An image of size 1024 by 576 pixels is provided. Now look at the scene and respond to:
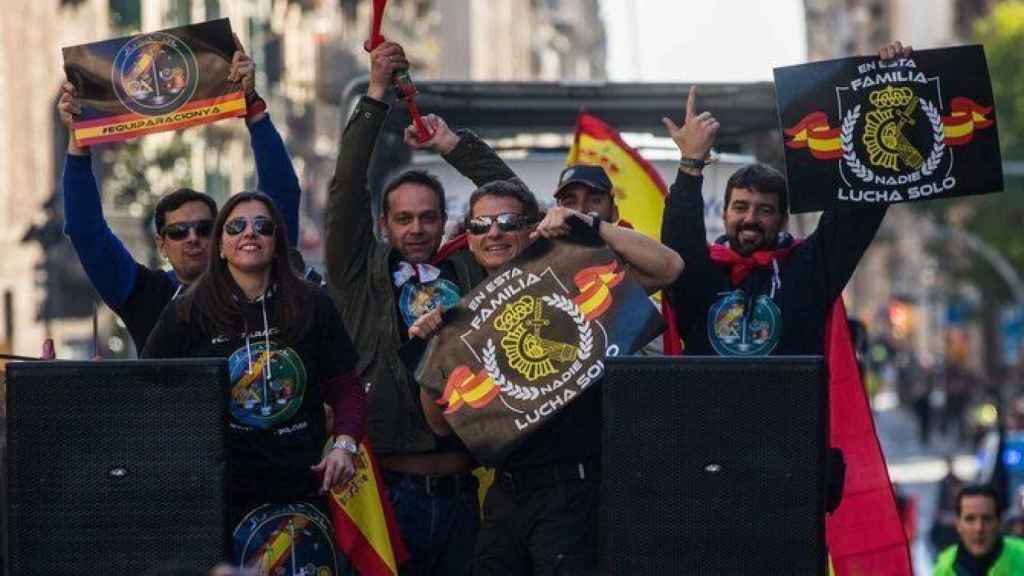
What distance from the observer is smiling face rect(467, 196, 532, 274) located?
7164mm

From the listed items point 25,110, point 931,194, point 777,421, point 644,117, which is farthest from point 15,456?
point 25,110

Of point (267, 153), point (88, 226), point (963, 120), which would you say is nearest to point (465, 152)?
point (267, 153)

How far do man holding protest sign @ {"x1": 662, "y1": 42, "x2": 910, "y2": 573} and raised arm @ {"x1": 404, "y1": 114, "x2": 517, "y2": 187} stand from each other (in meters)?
0.85

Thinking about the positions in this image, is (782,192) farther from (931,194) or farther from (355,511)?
(355,511)

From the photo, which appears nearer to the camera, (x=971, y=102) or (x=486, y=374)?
(x=486, y=374)

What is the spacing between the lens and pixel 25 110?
3256cm

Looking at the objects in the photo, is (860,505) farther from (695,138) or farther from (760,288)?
(695,138)

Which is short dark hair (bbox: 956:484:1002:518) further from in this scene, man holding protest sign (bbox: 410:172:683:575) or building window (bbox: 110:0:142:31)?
building window (bbox: 110:0:142:31)

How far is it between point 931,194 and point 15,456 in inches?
112

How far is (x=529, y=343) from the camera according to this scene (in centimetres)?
691

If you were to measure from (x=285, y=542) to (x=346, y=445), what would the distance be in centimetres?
32

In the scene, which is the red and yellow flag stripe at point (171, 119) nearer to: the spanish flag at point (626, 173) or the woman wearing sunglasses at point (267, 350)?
the woman wearing sunglasses at point (267, 350)

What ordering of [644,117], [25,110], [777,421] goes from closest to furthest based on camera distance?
[777,421], [644,117], [25,110]

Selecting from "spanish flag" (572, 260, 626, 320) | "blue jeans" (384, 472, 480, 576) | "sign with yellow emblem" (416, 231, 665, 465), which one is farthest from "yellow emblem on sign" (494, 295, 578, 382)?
"blue jeans" (384, 472, 480, 576)
